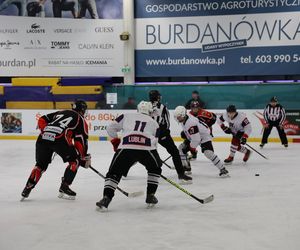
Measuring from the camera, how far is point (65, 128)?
4.62 m

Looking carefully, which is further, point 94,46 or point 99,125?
point 94,46

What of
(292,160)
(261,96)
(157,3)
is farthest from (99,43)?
(292,160)

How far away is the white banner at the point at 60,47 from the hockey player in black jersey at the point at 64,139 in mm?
8397

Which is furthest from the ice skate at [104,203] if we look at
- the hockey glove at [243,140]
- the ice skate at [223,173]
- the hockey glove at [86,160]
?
the hockey glove at [243,140]

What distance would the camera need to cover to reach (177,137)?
11.0 m

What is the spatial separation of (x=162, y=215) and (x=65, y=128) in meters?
1.23

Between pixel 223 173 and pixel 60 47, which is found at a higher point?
pixel 60 47

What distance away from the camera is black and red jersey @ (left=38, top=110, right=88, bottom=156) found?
181 inches

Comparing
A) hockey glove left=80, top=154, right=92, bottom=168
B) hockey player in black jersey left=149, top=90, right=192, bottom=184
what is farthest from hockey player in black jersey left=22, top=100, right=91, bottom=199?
hockey player in black jersey left=149, top=90, right=192, bottom=184

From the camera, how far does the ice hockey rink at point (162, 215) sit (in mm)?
3408

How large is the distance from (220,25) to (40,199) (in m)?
8.74

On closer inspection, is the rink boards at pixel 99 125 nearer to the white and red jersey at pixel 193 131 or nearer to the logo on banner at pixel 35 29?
the logo on banner at pixel 35 29

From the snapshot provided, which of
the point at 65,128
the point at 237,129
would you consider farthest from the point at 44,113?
the point at 65,128

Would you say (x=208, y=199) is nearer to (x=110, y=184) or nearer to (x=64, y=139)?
(x=110, y=184)
